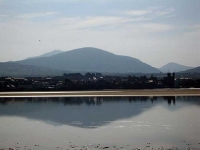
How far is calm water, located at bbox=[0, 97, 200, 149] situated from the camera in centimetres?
1422

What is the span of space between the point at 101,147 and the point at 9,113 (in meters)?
12.7

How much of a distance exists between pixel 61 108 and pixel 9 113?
12.0ft

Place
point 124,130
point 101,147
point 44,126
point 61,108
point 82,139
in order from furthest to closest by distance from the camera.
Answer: point 61,108 < point 44,126 < point 124,130 < point 82,139 < point 101,147

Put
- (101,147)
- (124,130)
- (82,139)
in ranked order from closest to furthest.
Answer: (101,147)
(82,139)
(124,130)

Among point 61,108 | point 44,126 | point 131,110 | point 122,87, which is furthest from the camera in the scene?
point 122,87

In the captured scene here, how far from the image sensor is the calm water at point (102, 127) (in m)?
14.2

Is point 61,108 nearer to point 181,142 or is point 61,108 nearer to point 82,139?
point 82,139

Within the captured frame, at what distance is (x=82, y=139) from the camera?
1508 cm

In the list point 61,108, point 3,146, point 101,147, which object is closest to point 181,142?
point 101,147

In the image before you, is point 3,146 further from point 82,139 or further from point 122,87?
point 122,87

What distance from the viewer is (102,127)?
17906 mm

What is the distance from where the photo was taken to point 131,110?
24.3 m

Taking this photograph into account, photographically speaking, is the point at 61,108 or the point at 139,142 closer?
the point at 139,142

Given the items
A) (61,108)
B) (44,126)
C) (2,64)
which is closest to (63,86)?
(61,108)
